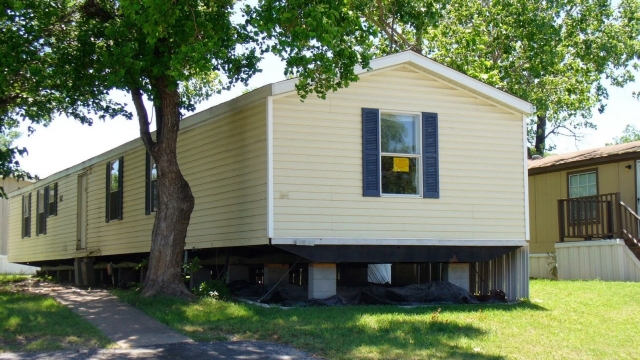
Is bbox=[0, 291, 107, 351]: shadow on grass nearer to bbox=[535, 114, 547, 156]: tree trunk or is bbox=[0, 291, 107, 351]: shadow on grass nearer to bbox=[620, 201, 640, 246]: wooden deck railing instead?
bbox=[620, 201, 640, 246]: wooden deck railing

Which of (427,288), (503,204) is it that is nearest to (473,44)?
(503,204)

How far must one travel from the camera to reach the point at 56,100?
1644 cm

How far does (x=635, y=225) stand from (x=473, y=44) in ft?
21.6

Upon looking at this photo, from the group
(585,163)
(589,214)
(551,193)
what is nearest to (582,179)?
(585,163)

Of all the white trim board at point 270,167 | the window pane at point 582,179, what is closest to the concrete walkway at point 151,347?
the white trim board at point 270,167

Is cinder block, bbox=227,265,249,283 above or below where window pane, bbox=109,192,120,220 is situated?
below

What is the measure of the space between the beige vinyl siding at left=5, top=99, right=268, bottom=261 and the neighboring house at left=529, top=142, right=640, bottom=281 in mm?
10390

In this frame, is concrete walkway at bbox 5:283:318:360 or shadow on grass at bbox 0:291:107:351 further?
shadow on grass at bbox 0:291:107:351

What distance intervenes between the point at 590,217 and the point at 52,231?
15.9 meters

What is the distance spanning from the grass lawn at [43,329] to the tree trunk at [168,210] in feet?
5.61

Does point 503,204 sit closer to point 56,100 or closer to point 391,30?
point 56,100

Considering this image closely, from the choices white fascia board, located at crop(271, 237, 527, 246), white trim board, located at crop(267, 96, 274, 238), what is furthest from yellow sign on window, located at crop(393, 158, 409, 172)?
white trim board, located at crop(267, 96, 274, 238)

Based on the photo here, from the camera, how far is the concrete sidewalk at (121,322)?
33.0 ft

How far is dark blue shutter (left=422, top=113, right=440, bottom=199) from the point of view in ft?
46.9
